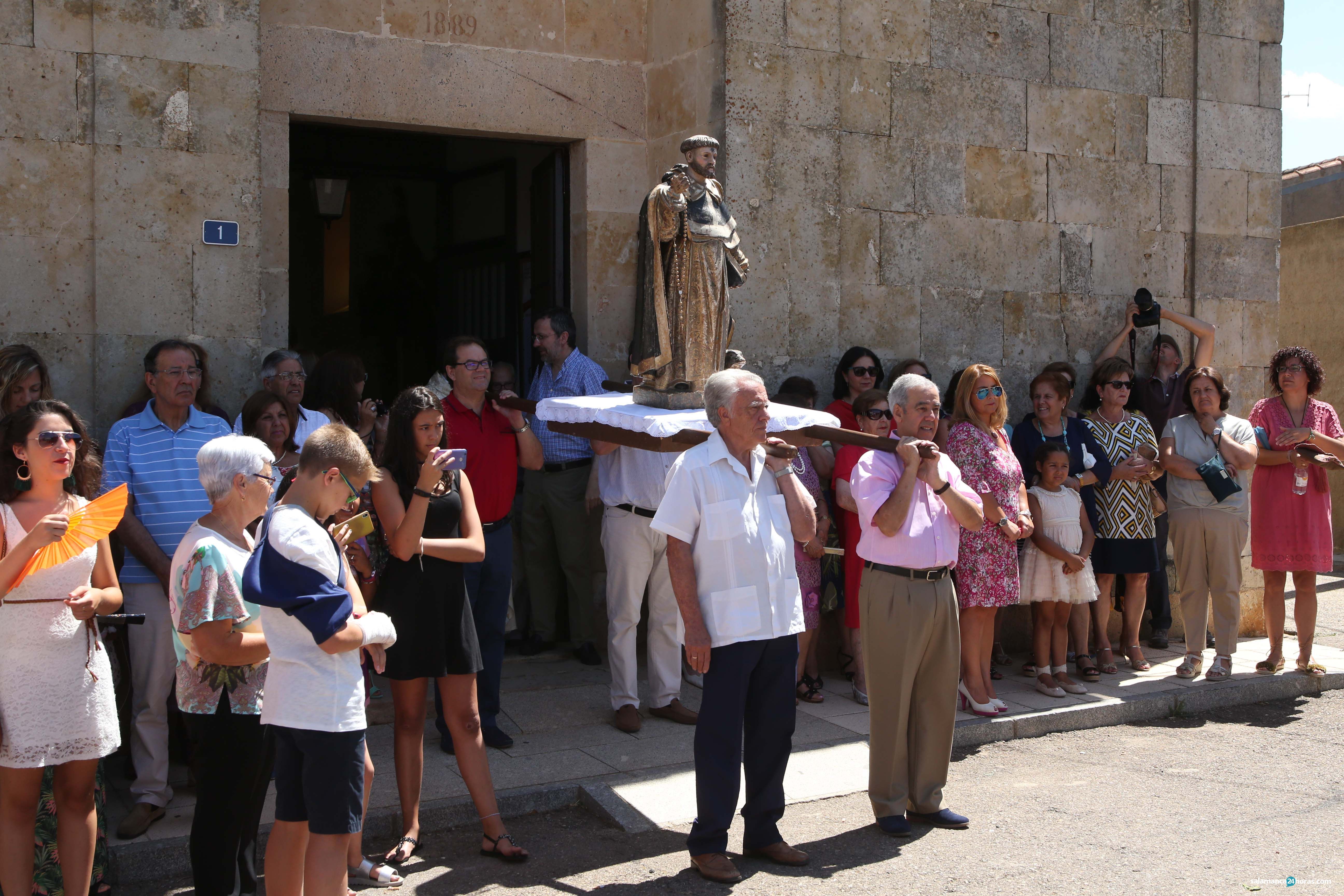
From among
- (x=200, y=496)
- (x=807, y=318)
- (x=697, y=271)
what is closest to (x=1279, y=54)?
(x=807, y=318)

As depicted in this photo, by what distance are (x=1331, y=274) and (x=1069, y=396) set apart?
28.6 ft

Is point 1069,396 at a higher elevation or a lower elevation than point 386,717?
higher

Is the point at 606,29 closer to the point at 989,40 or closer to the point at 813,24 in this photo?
the point at 813,24

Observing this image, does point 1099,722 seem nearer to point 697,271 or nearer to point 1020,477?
point 1020,477

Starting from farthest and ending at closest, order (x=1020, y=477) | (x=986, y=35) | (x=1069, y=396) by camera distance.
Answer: (x=986, y=35)
(x=1069, y=396)
(x=1020, y=477)

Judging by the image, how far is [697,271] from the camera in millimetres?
5629

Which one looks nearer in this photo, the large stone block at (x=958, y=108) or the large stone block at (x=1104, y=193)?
the large stone block at (x=958, y=108)

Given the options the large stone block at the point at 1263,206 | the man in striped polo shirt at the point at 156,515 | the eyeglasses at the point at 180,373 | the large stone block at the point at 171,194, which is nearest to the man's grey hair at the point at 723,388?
the man in striped polo shirt at the point at 156,515

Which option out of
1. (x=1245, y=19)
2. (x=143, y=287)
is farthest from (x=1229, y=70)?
(x=143, y=287)

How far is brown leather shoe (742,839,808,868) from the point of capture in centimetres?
435

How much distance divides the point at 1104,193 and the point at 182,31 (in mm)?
6045

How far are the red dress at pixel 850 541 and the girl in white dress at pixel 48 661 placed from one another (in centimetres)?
386

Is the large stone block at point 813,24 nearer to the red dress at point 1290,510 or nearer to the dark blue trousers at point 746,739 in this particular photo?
the red dress at point 1290,510

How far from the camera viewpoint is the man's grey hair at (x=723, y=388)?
4.24m
